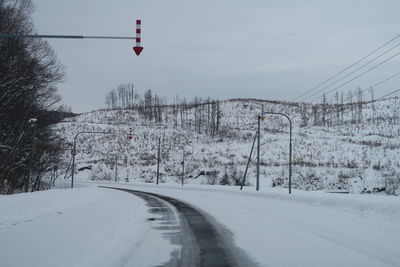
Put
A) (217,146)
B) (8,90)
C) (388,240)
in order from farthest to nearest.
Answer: (217,146) → (8,90) → (388,240)

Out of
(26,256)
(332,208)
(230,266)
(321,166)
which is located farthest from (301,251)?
(321,166)

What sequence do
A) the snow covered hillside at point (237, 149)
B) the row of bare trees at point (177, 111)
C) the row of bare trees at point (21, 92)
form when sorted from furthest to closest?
1. the row of bare trees at point (177, 111)
2. the snow covered hillside at point (237, 149)
3. the row of bare trees at point (21, 92)

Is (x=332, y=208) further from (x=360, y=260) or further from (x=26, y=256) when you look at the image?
(x=26, y=256)

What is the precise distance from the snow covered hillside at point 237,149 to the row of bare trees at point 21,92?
28058 millimetres

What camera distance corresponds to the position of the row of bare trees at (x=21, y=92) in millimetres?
24531

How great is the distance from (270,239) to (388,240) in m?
3.06

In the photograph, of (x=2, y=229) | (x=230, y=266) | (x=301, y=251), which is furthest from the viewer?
(x=2, y=229)

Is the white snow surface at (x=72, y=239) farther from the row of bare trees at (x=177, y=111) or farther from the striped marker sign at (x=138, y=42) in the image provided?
the row of bare trees at (x=177, y=111)

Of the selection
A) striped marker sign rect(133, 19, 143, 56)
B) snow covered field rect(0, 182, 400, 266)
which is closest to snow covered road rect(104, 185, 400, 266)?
snow covered field rect(0, 182, 400, 266)

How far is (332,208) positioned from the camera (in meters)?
16.5

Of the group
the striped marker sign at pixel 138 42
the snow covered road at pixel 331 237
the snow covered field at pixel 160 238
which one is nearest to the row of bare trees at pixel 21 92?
the snow covered field at pixel 160 238

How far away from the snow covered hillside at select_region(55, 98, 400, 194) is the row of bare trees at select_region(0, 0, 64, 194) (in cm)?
2806

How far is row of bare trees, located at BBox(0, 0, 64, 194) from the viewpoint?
80.5 feet

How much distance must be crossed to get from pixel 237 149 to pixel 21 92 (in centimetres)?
5201
